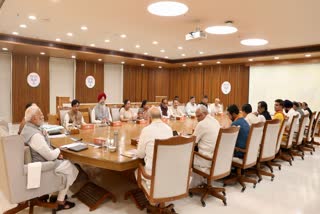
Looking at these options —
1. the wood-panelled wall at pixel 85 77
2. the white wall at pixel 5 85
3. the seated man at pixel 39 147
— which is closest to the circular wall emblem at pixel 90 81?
the wood-panelled wall at pixel 85 77

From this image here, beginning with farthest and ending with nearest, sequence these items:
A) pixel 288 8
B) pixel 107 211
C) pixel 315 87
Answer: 1. pixel 315 87
2. pixel 288 8
3. pixel 107 211

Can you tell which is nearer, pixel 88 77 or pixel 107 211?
pixel 107 211

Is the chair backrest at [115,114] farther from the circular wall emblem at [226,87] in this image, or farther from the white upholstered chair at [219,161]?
the circular wall emblem at [226,87]

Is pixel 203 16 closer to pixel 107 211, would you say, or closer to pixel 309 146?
pixel 107 211

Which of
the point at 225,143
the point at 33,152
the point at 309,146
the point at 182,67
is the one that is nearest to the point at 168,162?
the point at 225,143

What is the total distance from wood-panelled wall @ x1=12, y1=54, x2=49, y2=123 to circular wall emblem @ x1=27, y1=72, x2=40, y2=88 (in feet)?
0.34

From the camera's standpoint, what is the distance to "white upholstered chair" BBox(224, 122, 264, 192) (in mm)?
3511

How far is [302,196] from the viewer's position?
3467 mm

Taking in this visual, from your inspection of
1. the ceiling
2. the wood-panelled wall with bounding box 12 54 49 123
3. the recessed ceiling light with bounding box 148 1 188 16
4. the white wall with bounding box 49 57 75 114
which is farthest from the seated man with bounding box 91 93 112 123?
the white wall with bounding box 49 57 75 114

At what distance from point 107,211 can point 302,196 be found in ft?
8.94

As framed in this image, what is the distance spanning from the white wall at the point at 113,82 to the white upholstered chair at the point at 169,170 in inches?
388

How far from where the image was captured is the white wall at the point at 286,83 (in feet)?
29.4

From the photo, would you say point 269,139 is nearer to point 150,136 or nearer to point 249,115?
point 249,115

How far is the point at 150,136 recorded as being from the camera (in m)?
2.56
